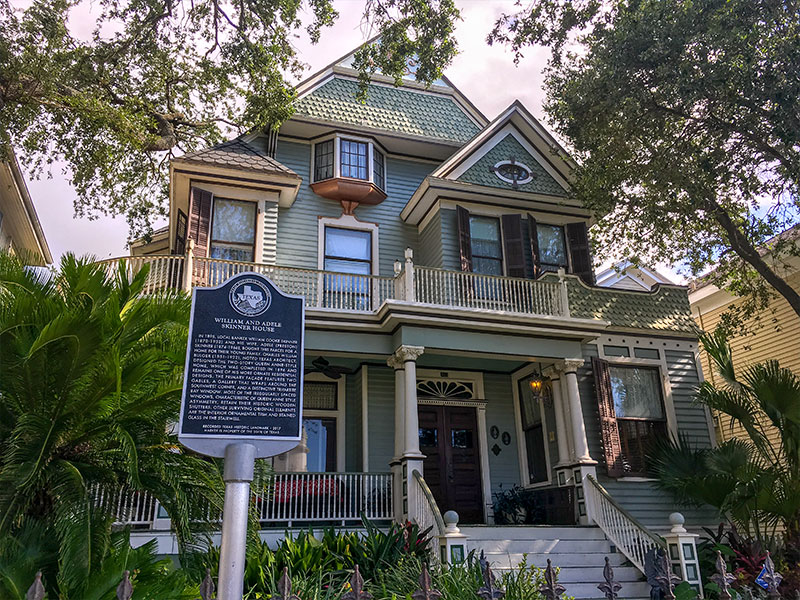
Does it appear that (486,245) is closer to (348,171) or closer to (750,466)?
(348,171)

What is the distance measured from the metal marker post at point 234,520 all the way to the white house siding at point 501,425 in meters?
11.1

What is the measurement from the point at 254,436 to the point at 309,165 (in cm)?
1309

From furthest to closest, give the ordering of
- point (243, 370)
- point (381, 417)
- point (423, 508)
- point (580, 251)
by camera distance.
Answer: point (580, 251)
point (381, 417)
point (423, 508)
point (243, 370)

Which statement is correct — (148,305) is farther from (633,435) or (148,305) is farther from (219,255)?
(633,435)

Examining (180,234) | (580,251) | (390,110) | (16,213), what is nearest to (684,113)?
(580,251)

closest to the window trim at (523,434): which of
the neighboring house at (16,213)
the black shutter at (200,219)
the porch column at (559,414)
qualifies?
the porch column at (559,414)

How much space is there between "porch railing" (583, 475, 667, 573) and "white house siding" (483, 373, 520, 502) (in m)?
2.61

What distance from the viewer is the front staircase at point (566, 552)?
10164mm

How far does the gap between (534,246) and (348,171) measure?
497 centimetres

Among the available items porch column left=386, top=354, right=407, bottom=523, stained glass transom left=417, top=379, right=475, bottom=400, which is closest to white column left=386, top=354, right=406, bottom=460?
porch column left=386, top=354, right=407, bottom=523

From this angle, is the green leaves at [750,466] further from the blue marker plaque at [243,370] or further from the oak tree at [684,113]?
the blue marker plaque at [243,370]

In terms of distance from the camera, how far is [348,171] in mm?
16078

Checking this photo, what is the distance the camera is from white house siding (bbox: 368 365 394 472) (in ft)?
45.3

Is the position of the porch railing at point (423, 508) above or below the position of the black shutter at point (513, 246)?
below
